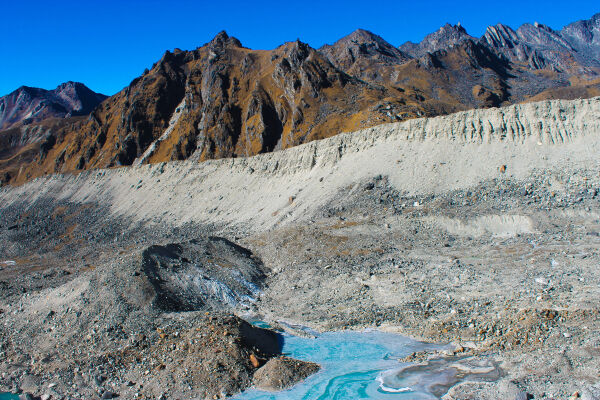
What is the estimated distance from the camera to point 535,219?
28.3 metres

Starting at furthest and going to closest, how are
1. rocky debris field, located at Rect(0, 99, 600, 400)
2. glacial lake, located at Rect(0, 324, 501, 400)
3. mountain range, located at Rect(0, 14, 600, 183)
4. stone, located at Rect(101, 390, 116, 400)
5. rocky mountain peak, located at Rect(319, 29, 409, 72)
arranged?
rocky mountain peak, located at Rect(319, 29, 409, 72)
mountain range, located at Rect(0, 14, 600, 183)
rocky debris field, located at Rect(0, 99, 600, 400)
stone, located at Rect(101, 390, 116, 400)
glacial lake, located at Rect(0, 324, 501, 400)

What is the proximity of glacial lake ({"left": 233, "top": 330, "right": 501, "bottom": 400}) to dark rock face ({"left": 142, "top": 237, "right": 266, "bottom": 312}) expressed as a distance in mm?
6707

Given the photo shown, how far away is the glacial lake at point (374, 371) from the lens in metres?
13.2

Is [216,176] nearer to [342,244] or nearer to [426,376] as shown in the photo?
[342,244]

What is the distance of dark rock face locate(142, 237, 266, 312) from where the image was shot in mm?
22203

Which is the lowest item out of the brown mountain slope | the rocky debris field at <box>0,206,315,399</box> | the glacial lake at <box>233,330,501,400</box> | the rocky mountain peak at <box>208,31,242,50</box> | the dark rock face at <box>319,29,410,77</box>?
the glacial lake at <box>233,330,501,400</box>

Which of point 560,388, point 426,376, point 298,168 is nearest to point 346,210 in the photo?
point 298,168

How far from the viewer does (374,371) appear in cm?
1509

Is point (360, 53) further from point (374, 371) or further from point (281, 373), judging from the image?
point (281, 373)

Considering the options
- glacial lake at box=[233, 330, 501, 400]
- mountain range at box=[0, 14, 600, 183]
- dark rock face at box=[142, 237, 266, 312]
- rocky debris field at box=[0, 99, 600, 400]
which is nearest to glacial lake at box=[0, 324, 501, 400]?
glacial lake at box=[233, 330, 501, 400]

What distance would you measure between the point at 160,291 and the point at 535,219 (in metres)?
24.3

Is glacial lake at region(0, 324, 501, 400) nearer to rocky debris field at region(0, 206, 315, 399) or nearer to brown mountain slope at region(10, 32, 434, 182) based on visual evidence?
rocky debris field at region(0, 206, 315, 399)

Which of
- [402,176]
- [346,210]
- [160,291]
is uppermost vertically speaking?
[402,176]

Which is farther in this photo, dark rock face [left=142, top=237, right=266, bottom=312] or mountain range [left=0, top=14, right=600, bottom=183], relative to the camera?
mountain range [left=0, top=14, right=600, bottom=183]
